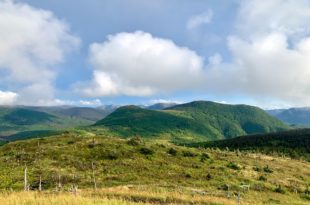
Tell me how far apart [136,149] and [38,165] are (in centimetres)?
1646

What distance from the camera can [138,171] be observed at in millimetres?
50406

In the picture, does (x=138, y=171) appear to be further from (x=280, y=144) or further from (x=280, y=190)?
(x=280, y=144)

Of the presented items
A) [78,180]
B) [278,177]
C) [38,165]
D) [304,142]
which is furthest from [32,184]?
[304,142]

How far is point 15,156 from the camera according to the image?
61.8m

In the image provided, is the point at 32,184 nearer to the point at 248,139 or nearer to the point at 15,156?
the point at 15,156

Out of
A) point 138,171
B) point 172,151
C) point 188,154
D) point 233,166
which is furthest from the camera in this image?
point 172,151

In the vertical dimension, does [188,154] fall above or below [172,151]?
below

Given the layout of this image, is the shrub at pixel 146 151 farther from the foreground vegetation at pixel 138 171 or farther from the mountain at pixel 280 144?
the mountain at pixel 280 144

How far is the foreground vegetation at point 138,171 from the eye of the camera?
134ft

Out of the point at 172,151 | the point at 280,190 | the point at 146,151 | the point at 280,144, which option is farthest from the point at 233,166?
the point at 280,144

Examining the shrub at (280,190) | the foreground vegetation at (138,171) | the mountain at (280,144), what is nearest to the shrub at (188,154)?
the foreground vegetation at (138,171)

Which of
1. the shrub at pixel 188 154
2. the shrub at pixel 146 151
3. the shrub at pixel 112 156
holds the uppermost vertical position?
the shrub at pixel 146 151

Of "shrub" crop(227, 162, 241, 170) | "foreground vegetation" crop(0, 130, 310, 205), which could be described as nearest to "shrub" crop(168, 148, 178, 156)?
"foreground vegetation" crop(0, 130, 310, 205)

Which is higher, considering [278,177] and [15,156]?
[15,156]
